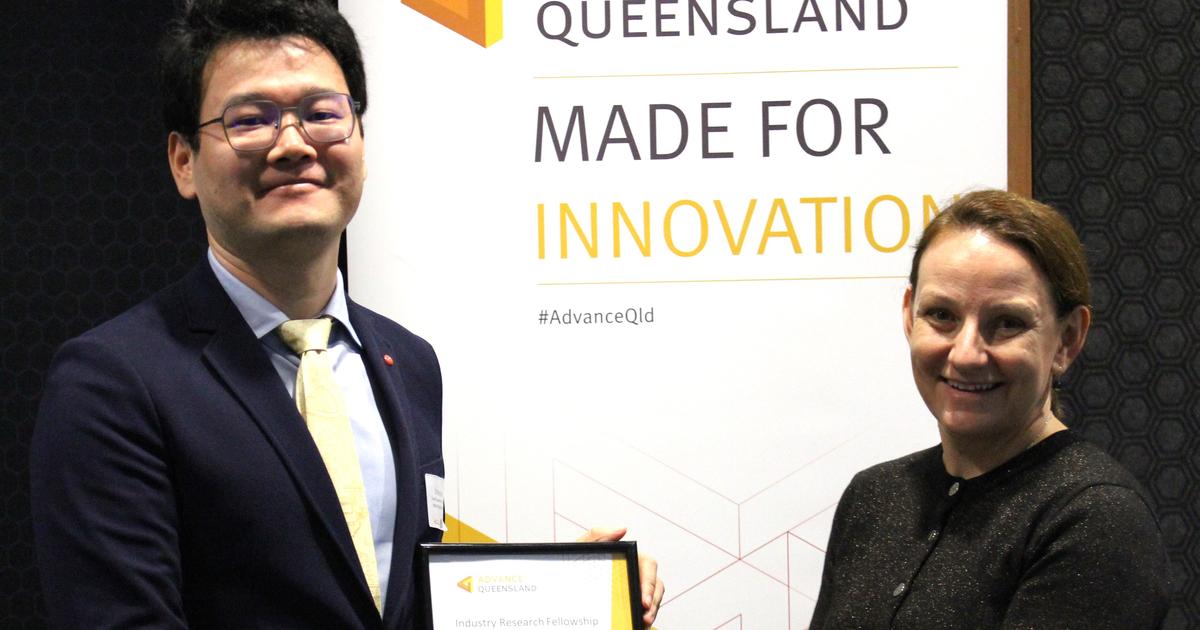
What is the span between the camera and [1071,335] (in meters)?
1.84

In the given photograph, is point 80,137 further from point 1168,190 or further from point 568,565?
point 1168,190

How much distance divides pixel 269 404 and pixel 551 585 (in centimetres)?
53

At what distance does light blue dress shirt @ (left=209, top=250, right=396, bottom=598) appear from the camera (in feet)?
5.73

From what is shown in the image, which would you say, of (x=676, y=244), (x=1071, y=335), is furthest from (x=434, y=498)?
(x=676, y=244)

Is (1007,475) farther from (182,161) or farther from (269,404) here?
(182,161)

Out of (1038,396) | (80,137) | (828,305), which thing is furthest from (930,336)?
(80,137)

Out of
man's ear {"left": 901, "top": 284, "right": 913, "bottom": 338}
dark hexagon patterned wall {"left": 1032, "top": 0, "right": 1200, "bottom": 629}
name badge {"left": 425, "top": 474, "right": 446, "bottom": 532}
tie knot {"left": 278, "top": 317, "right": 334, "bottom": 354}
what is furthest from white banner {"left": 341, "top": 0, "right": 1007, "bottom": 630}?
tie knot {"left": 278, "top": 317, "right": 334, "bottom": 354}

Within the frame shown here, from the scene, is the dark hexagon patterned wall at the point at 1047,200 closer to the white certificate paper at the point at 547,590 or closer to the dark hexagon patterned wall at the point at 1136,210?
the dark hexagon patterned wall at the point at 1136,210

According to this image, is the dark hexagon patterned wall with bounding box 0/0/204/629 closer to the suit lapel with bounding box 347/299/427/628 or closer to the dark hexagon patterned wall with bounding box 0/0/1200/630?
the dark hexagon patterned wall with bounding box 0/0/1200/630

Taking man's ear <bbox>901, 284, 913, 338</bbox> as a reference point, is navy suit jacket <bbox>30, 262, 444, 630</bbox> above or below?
below

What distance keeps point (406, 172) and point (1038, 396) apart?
4.99 ft

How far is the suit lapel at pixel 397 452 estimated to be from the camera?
1735 millimetres

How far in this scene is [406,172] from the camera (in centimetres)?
283

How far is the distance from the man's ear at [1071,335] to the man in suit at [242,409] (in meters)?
0.93
